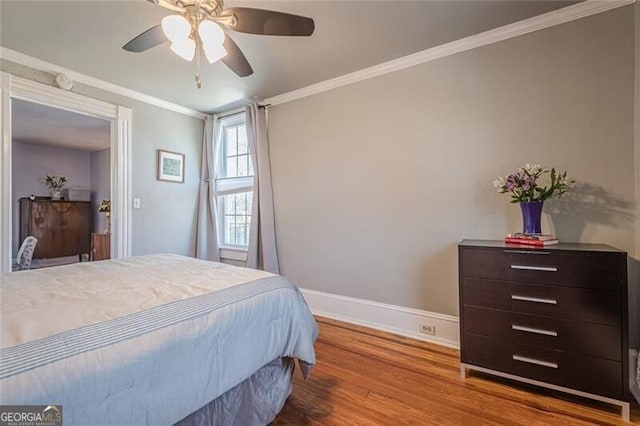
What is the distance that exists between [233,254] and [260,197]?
0.90 m

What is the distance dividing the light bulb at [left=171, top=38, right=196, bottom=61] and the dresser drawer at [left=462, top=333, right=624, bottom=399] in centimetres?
238

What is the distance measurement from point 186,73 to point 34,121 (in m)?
3.00

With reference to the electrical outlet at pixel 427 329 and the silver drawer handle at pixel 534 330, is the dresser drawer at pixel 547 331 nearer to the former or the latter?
the silver drawer handle at pixel 534 330

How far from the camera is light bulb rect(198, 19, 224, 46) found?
1.43 meters

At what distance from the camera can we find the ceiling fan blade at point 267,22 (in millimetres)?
1432

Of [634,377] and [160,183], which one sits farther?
[160,183]

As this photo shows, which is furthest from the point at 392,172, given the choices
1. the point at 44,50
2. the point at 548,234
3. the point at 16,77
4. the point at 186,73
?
the point at 16,77

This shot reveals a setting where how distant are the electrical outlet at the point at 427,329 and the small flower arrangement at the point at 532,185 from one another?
46.1 inches

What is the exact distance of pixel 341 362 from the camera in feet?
6.46

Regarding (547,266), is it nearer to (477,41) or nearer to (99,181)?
(477,41)

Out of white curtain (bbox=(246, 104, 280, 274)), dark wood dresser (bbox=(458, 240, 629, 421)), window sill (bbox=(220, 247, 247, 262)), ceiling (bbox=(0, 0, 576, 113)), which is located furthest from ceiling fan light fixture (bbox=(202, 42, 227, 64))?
window sill (bbox=(220, 247, 247, 262))

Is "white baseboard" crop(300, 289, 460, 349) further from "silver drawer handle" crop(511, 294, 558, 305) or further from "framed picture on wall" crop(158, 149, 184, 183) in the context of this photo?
"framed picture on wall" crop(158, 149, 184, 183)

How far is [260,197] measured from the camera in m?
3.21

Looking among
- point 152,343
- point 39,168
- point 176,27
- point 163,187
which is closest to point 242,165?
point 163,187
